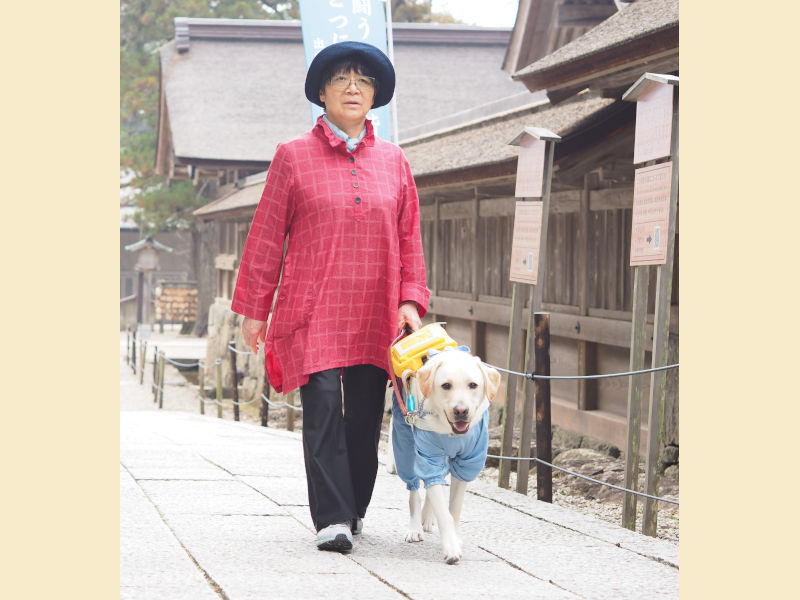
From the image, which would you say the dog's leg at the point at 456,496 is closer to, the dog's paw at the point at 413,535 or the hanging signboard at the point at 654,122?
the dog's paw at the point at 413,535

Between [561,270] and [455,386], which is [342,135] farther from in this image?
[561,270]

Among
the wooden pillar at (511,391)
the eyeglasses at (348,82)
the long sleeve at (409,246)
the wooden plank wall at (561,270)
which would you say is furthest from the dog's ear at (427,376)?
the wooden plank wall at (561,270)

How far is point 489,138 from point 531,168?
413 centimetres

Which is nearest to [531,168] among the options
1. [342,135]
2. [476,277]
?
[342,135]

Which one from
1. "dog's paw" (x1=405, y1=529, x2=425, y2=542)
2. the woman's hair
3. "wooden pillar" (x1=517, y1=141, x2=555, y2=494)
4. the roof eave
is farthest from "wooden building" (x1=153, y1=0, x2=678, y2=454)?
"dog's paw" (x1=405, y1=529, x2=425, y2=542)

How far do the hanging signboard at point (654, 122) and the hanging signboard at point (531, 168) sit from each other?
94 cm

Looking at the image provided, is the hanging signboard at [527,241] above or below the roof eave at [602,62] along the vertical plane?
below

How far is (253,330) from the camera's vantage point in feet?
14.0

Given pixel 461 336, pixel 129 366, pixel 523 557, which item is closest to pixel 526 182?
pixel 523 557

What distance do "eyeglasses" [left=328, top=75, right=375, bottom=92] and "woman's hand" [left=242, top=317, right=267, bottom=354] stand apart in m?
0.96

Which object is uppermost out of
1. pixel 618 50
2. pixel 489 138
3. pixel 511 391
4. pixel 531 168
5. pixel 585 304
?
pixel 618 50

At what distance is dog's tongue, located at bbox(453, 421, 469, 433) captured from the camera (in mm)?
3758

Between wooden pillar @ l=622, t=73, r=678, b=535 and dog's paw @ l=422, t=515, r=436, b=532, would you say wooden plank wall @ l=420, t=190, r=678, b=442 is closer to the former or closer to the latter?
wooden pillar @ l=622, t=73, r=678, b=535

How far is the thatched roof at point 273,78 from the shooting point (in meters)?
24.7
